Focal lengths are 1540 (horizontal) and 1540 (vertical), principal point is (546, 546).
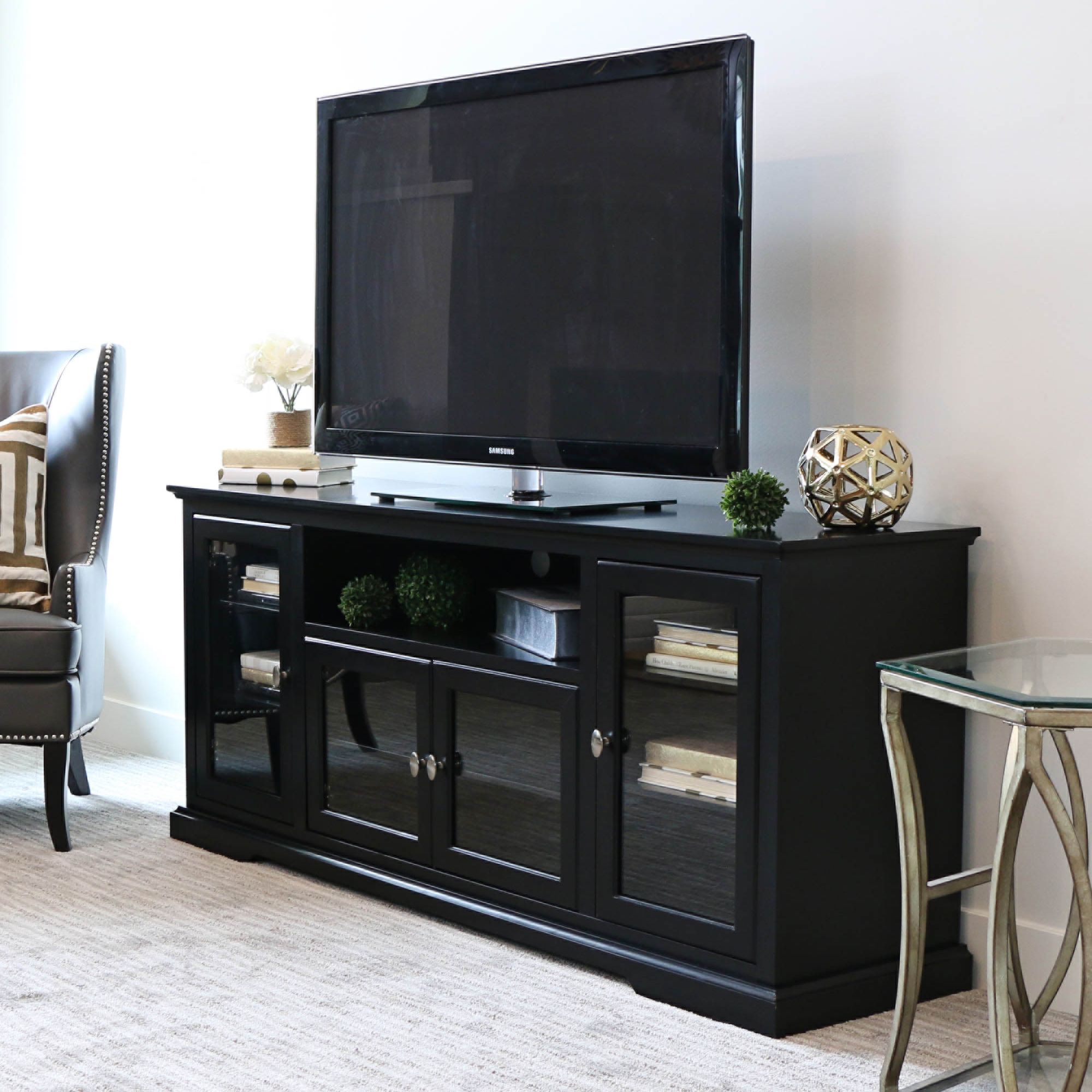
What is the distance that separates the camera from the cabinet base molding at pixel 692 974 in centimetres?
221

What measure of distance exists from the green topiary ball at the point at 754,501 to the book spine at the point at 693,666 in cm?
20

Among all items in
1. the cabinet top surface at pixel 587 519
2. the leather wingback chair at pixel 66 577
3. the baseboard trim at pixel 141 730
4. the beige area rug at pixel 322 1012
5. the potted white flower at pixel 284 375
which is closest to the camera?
the beige area rug at pixel 322 1012

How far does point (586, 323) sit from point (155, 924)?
4.20 ft

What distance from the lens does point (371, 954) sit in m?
2.53

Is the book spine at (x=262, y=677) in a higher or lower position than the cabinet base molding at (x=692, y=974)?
higher

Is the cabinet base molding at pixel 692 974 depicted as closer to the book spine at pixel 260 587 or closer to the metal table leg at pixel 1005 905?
the metal table leg at pixel 1005 905

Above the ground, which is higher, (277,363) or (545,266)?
(545,266)

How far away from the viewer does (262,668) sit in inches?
120

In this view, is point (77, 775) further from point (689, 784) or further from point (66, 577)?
point (689, 784)

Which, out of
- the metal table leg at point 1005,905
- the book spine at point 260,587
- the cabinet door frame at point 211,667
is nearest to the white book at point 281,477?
the cabinet door frame at point 211,667

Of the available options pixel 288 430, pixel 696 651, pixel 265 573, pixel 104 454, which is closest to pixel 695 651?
pixel 696 651

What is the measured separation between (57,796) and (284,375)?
982mm

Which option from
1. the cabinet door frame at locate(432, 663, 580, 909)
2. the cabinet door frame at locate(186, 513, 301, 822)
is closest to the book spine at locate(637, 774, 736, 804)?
the cabinet door frame at locate(432, 663, 580, 909)

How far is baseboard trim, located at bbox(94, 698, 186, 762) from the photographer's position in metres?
4.00
